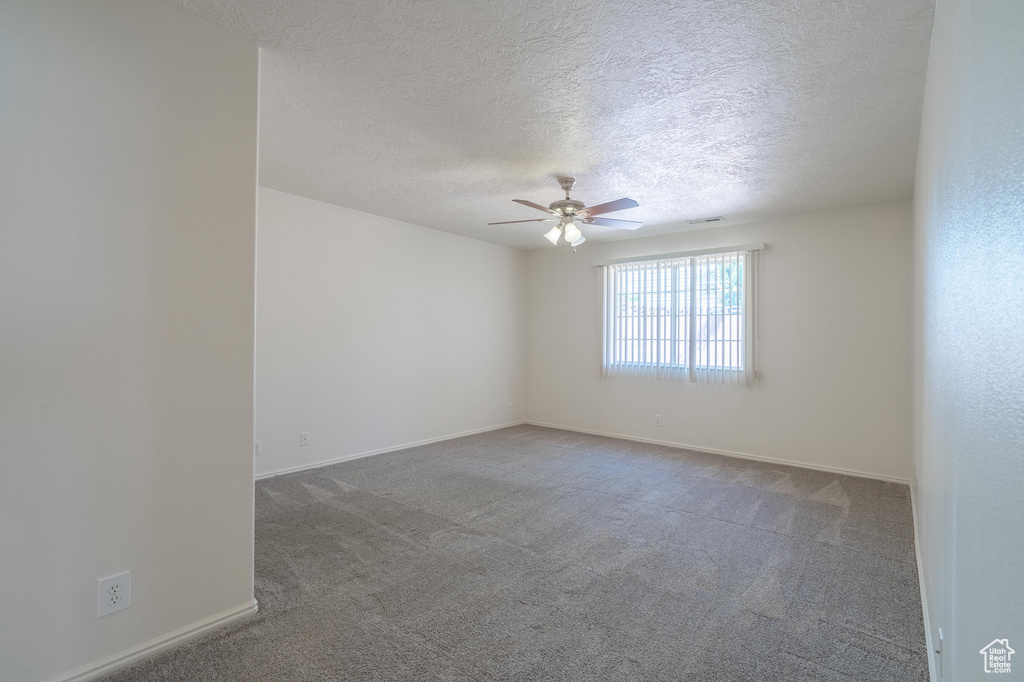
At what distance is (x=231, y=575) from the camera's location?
214cm

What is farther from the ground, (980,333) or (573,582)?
(980,333)

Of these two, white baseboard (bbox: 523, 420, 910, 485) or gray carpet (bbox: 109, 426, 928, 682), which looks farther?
white baseboard (bbox: 523, 420, 910, 485)

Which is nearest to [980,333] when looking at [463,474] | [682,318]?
[463,474]

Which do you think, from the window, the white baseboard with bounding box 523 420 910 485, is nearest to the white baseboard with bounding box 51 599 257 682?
the white baseboard with bounding box 523 420 910 485

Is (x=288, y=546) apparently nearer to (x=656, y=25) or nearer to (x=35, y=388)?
(x=35, y=388)

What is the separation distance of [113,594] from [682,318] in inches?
213

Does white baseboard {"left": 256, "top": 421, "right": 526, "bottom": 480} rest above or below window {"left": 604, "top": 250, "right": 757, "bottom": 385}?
below

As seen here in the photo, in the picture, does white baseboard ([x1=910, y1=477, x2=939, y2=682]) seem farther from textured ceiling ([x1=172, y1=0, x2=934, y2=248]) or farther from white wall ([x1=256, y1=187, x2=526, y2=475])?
white wall ([x1=256, y1=187, x2=526, y2=475])

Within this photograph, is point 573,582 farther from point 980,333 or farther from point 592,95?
point 592,95

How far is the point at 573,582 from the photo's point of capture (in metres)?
2.54

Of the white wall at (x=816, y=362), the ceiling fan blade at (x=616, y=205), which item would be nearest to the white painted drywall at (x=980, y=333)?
the ceiling fan blade at (x=616, y=205)

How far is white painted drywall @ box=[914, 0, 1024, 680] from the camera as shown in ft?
2.48

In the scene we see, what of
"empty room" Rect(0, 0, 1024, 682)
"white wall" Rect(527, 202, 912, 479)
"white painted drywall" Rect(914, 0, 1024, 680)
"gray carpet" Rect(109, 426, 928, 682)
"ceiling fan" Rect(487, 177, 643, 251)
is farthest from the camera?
"white wall" Rect(527, 202, 912, 479)

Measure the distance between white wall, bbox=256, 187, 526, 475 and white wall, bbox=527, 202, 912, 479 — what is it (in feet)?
6.17
